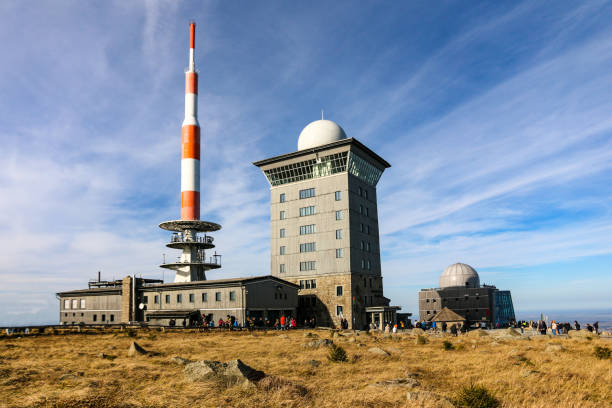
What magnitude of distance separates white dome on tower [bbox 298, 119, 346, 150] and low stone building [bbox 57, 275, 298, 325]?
21550mm

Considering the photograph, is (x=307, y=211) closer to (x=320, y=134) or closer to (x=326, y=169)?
(x=326, y=169)

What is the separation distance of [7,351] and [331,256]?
43.2 m

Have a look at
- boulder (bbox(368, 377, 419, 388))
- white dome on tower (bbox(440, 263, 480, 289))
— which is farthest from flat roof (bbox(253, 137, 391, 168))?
boulder (bbox(368, 377, 419, 388))

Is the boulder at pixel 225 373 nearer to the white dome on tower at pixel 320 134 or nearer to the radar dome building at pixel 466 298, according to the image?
the white dome on tower at pixel 320 134

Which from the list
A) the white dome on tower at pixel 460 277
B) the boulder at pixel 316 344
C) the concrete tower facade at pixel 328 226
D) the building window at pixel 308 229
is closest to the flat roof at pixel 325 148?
the concrete tower facade at pixel 328 226

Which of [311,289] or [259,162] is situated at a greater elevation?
[259,162]

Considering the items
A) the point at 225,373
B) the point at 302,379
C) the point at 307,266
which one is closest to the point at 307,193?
the point at 307,266

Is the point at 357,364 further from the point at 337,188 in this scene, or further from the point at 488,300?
the point at 488,300

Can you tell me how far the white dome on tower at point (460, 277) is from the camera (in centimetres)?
8544

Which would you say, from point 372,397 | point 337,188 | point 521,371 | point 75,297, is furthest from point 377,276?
point 372,397

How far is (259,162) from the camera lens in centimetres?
6938

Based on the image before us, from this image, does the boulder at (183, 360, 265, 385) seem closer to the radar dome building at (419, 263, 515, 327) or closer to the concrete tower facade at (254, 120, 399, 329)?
the concrete tower facade at (254, 120, 399, 329)

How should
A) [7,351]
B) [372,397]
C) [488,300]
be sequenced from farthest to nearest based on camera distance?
[488,300] → [7,351] → [372,397]

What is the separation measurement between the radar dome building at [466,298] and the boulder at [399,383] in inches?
2694
